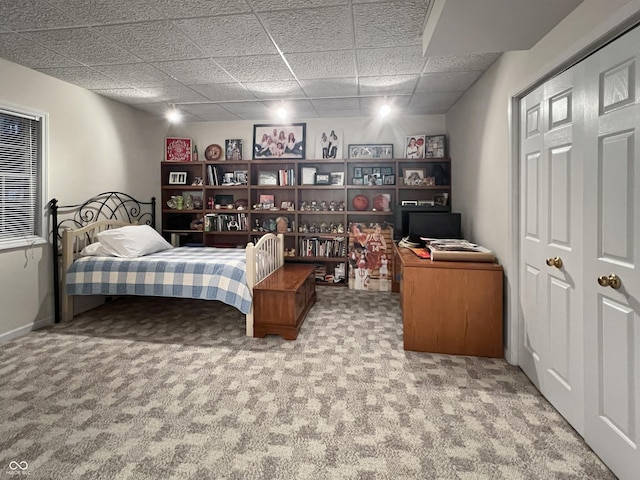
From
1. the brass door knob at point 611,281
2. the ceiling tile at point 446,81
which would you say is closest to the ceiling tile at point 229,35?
the ceiling tile at point 446,81

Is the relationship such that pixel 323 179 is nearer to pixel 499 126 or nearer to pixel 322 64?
pixel 322 64

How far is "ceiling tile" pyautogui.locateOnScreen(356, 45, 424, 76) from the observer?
2793 millimetres

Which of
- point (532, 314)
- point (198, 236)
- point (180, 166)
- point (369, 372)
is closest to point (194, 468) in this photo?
point (369, 372)

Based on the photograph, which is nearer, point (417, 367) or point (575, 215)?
point (575, 215)

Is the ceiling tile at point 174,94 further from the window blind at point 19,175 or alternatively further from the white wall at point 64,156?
the window blind at point 19,175

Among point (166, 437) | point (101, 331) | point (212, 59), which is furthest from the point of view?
point (101, 331)

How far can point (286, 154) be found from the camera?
16.5 feet

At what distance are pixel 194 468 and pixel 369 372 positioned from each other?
50.7 inches

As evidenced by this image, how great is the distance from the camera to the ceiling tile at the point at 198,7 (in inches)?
83.4

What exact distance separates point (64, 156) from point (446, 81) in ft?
13.4

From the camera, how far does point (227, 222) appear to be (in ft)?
16.8

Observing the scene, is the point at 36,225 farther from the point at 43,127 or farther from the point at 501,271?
the point at 501,271

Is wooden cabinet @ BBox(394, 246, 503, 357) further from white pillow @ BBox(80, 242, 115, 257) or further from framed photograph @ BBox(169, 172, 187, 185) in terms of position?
framed photograph @ BBox(169, 172, 187, 185)

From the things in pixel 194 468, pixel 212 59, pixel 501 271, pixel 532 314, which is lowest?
pixel 194 468
